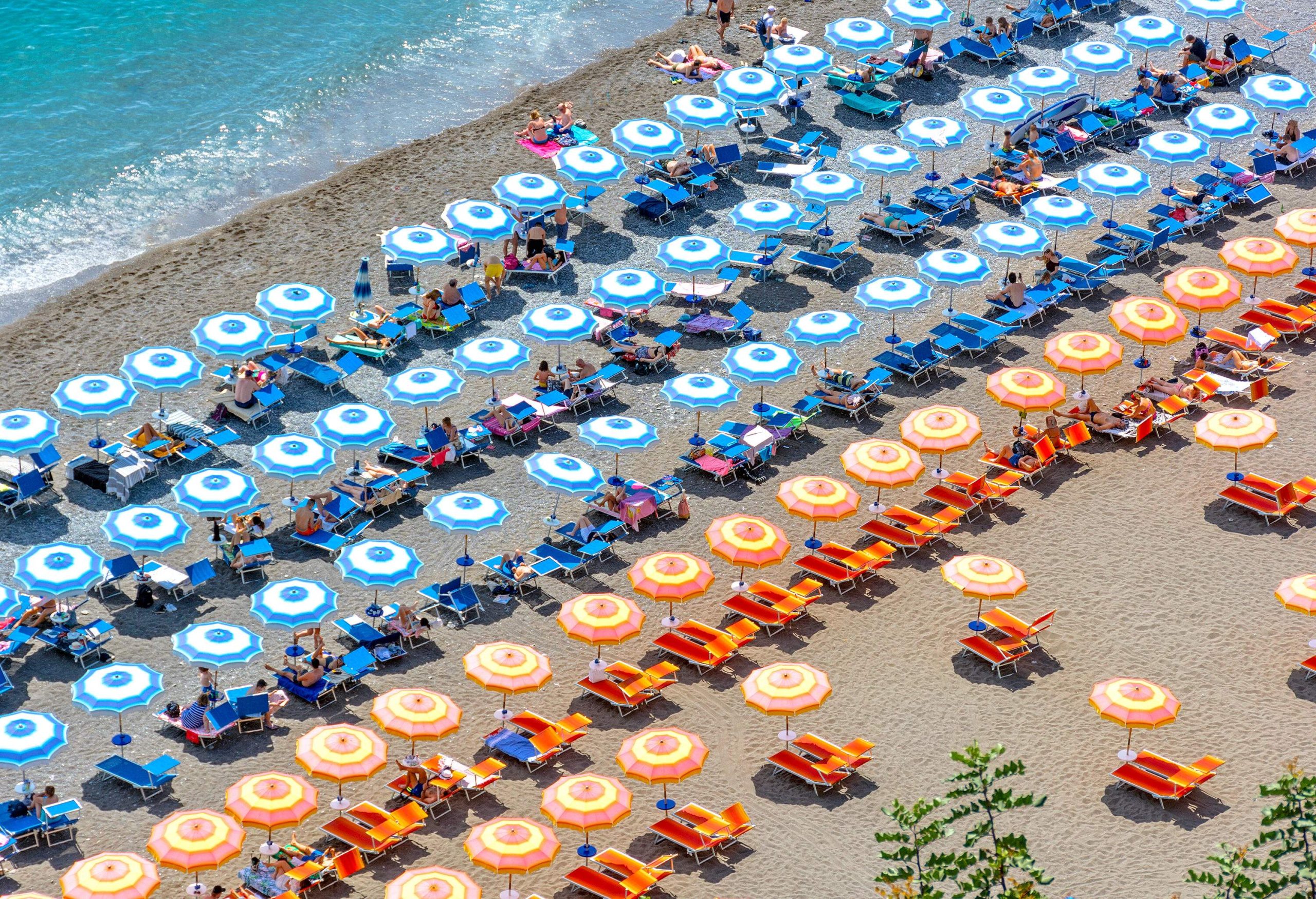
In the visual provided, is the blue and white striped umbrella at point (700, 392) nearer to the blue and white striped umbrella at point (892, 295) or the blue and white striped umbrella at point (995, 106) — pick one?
the blue and white striped umbrella at point (892, 295)

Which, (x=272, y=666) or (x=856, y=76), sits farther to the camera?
(x=856, y=76)

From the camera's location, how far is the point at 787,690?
35.7 meters

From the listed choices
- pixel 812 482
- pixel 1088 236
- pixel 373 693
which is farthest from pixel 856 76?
pixel 373 693

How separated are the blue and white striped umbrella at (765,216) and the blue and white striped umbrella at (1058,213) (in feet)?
18.0

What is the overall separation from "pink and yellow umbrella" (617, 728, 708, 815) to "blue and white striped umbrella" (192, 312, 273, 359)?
14508mm

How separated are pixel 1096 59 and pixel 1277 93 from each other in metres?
4.71

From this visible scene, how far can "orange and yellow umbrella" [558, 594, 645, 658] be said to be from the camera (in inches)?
1465

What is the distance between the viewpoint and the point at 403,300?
163 feet

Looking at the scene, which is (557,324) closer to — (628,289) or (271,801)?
(628,289)

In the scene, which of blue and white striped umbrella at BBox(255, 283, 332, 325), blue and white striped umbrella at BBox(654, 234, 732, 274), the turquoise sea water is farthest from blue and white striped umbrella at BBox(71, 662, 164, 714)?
the turquoise sea water

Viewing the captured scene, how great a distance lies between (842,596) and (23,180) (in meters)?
28.5

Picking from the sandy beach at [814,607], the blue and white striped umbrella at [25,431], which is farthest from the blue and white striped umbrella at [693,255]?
the blue and white striped umbrella at [25,431]

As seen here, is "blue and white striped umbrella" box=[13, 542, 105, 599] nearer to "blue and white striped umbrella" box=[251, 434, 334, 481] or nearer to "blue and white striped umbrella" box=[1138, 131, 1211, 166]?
"blue and white striped umbrella" box=[251, 434, 334, 481]

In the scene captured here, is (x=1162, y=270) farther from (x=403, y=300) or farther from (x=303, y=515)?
(x=303, y=515)
